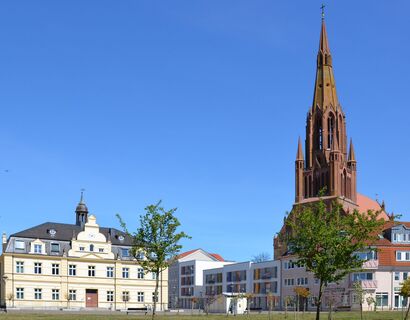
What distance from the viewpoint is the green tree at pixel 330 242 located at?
129 ft

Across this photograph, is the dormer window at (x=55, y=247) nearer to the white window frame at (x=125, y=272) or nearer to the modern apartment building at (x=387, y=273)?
the white window frame at (x=125, y=272)

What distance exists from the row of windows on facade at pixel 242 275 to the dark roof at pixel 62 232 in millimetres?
30357

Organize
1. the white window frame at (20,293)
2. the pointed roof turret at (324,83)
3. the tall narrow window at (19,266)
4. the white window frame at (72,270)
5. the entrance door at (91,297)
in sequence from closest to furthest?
the white window frame at (20,293), the tall narrow window at (19,266), the white window frame at (72,270), the entrance door at (91,297), the pointed roof turret at (324,83)

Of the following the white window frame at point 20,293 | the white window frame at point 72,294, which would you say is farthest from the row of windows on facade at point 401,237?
the white window frame at point 20,293

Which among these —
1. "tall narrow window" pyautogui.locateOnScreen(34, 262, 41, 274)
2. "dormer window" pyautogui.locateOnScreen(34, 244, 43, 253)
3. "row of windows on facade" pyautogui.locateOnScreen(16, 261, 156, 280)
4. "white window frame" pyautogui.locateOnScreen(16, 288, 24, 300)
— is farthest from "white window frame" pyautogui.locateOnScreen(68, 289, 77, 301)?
"dormer window" pyautogui.locateOnScreen(34, 244, 43, 253)

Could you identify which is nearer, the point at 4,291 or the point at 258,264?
the point at 4,291

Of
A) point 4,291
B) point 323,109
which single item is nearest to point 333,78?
point 323,109

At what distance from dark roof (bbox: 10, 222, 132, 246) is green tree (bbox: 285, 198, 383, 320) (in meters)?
62.5

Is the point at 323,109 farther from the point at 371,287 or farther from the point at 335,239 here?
the point at 335,239

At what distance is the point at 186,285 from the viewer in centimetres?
16538

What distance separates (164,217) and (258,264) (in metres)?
84.2

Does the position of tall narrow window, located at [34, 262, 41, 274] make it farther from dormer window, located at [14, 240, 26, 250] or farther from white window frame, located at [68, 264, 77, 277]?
white window frame, located at [68, 264, 77, 277]

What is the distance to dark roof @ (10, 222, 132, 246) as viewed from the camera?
96.8 meters

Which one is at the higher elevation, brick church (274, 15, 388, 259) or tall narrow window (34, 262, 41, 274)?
brick church (274, 15, 388, 259)
